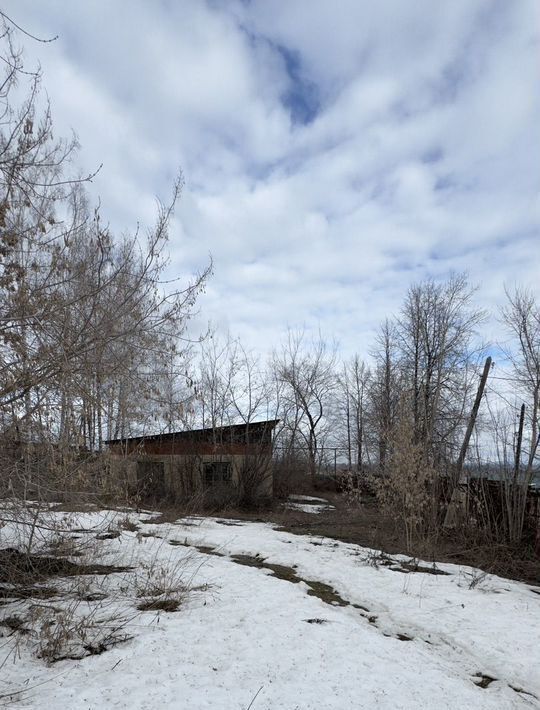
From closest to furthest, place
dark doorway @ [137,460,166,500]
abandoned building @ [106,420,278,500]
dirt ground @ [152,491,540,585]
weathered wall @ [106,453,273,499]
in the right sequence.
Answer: dirt ground @ [152,491,540,585], dark doorway @ [137,460,166,500], abandoned building @ [106,420,278,500], weathered wall @ [106,453,273,499]

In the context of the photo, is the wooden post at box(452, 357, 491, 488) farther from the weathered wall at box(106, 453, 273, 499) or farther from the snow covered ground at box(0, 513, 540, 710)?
the weathered wall at box(106, 453, 273, 499)

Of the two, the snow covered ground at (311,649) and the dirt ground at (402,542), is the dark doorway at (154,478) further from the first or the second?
the snow covered ground at (311,649)

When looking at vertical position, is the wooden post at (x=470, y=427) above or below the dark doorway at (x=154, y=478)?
above

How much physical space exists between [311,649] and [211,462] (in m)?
12.8

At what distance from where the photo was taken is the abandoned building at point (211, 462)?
1611 centimetres

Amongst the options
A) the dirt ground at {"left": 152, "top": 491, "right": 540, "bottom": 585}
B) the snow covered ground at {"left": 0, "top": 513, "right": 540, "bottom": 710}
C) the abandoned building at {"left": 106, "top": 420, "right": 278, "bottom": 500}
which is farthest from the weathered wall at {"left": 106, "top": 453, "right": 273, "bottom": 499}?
the snow covered ground at {"left": 0, "top": 513, "right": 540, "bottom": 710}

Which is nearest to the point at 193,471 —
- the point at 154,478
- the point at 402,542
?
the point at 154,478

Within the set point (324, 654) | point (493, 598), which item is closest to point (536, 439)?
point (493, 598)

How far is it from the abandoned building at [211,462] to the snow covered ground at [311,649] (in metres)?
8.59

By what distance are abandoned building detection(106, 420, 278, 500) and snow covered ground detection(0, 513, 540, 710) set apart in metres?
8.59

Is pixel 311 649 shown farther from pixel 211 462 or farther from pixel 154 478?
pixel 211 462

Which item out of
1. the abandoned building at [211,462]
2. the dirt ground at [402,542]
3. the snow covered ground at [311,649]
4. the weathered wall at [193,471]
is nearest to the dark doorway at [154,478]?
the abandoned building at [211,462]

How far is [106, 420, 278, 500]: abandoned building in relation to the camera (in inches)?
634

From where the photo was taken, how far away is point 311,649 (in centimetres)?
441
